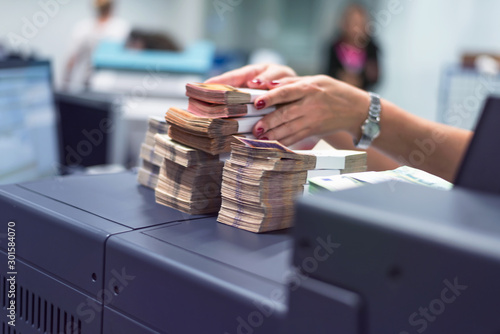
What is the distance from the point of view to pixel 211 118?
692mm

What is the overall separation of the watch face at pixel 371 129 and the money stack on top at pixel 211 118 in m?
0.27

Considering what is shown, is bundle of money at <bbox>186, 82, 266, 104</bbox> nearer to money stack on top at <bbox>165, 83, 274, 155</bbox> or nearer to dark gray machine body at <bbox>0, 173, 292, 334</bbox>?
money stack on top at <bbox>165, 83, 274, 155</bbox>

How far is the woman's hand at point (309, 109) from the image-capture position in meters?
0.78

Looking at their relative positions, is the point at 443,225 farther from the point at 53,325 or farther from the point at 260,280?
the point at 53,325

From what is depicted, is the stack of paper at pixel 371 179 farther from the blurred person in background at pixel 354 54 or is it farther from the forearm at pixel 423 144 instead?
the blurred person in background at pixel 354 54

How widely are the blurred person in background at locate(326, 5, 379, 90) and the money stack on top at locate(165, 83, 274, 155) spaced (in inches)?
147

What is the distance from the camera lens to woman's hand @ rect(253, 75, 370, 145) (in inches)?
30.8

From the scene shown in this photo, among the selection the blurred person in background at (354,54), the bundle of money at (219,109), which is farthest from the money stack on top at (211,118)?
the blurred person in background at (354,54)

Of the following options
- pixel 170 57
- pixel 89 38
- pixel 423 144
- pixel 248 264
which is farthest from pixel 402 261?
pixel 89 38

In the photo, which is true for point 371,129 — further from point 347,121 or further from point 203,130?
point 203,130

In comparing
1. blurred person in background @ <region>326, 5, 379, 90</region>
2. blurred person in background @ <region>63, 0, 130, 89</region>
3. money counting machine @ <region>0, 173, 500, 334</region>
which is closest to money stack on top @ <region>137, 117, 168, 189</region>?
money counting machine @ <region>0, 173, 500, 334</region>

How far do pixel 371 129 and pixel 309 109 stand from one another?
0.18 meters

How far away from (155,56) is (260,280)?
74.5 inches

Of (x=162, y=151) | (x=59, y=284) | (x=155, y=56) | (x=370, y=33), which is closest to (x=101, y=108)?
(x=155, y=56)
